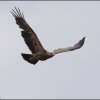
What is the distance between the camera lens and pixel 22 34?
77.7 feet

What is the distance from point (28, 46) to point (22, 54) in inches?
19.8

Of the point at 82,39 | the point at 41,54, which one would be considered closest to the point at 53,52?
the point at 41,54

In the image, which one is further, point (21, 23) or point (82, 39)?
point (82, 39)

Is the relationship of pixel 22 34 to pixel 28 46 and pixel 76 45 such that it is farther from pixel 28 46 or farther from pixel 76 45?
pixel 76 45

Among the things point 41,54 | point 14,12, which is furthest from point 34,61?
point 14,12

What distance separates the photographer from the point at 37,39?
78.0 feet

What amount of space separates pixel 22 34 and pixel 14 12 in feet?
2.98

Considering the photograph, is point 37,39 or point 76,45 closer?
point 37,39

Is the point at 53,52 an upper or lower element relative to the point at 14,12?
lower

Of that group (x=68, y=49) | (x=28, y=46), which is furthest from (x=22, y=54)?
(x=68, y=49)

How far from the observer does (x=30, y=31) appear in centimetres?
2362

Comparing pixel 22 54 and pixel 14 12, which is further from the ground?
pixel 14 12

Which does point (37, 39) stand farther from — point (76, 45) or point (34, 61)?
point (76, 45)

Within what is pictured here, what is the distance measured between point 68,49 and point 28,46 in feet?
6.27
